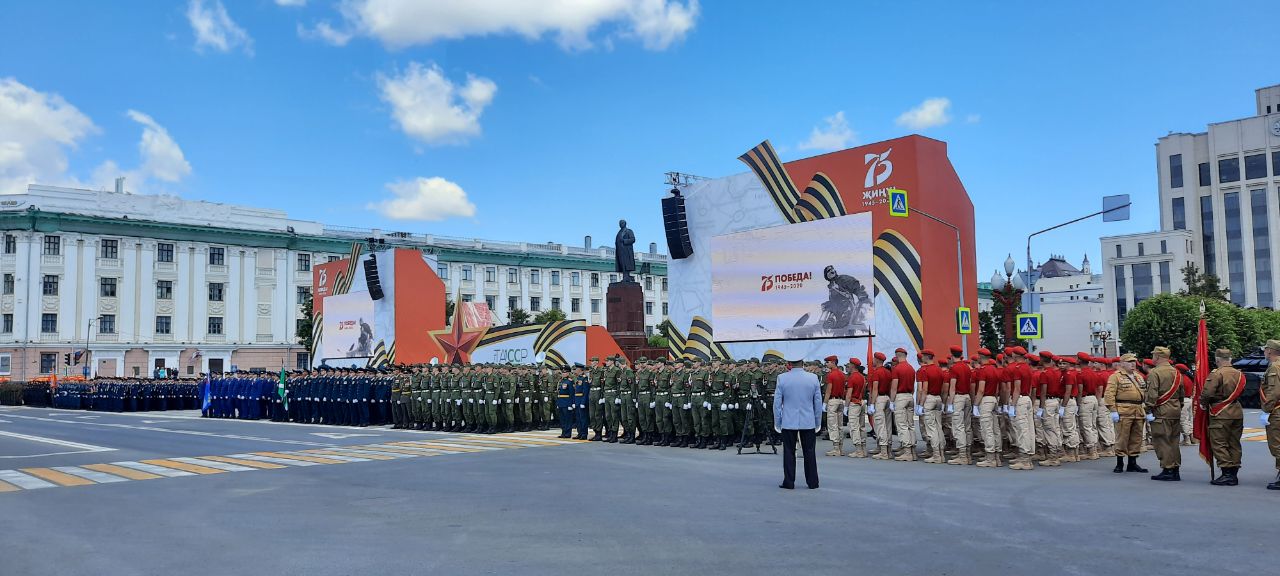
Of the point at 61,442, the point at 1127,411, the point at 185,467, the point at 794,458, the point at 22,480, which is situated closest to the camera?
the point at 794,458

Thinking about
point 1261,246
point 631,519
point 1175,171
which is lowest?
point 631,519

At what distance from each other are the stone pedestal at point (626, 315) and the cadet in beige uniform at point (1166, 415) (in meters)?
20.3

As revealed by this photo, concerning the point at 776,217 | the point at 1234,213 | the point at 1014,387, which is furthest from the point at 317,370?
the point at 1234,213

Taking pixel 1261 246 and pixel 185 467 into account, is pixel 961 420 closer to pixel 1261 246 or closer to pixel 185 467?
pixel 185 467

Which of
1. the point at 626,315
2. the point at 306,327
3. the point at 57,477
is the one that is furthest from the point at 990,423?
the point at 306,327

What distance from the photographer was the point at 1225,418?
463 inches

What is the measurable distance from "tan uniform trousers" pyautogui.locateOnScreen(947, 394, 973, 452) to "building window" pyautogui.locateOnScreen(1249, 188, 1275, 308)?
91631 millimetres

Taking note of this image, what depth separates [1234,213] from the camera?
9150 cm

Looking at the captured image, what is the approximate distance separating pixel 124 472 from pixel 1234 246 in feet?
330

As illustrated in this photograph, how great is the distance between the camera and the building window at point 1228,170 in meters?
90.7

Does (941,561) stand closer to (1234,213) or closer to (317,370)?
(317,370)

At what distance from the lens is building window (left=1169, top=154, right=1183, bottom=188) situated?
9431 cm

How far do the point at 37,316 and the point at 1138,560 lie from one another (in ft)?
221

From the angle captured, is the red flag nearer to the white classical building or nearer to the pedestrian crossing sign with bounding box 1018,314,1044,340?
the pedestrian crossing sign with bounding box 1018,314,1044,340
